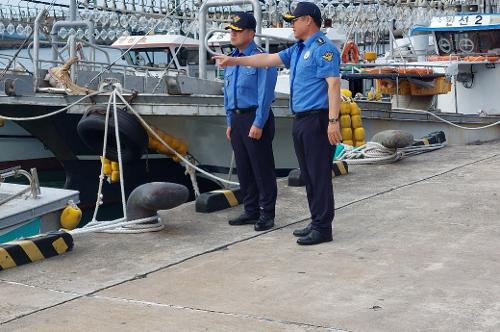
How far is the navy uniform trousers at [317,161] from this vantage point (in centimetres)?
579

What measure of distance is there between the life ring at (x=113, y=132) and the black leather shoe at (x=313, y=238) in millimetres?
4921

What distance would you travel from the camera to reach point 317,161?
A: 5816 mm

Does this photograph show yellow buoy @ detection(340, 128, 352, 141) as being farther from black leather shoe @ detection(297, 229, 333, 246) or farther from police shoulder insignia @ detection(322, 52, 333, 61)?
police shoulder insignia @ detection(322, 52, 333, 61)

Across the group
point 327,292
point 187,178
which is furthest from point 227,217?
point 187,178

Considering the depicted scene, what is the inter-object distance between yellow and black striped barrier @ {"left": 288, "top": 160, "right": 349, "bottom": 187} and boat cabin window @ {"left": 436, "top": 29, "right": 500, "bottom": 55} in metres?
6.67

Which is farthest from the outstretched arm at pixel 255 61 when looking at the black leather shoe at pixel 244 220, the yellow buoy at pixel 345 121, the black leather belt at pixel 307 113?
the yellow buoy at pixel 345 121

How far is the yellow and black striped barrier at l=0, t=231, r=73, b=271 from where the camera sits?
18.3ft

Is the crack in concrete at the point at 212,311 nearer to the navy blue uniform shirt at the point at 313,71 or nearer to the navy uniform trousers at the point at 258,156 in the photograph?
the navy blue uniform shirt at the point at 313,71

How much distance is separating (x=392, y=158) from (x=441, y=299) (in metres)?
5.63

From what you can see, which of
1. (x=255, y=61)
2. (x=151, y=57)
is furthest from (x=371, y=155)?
(x=151, y=57)

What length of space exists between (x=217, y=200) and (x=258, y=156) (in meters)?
1.01

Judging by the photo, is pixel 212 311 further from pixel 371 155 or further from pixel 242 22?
pixel 371 155

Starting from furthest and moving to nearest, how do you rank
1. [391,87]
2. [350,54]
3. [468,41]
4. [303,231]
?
1. [350,54]
2. [468,41]
3. [391,87]
4. [303,231]

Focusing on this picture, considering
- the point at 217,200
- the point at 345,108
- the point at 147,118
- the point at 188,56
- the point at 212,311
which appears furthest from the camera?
the point at 188,56
